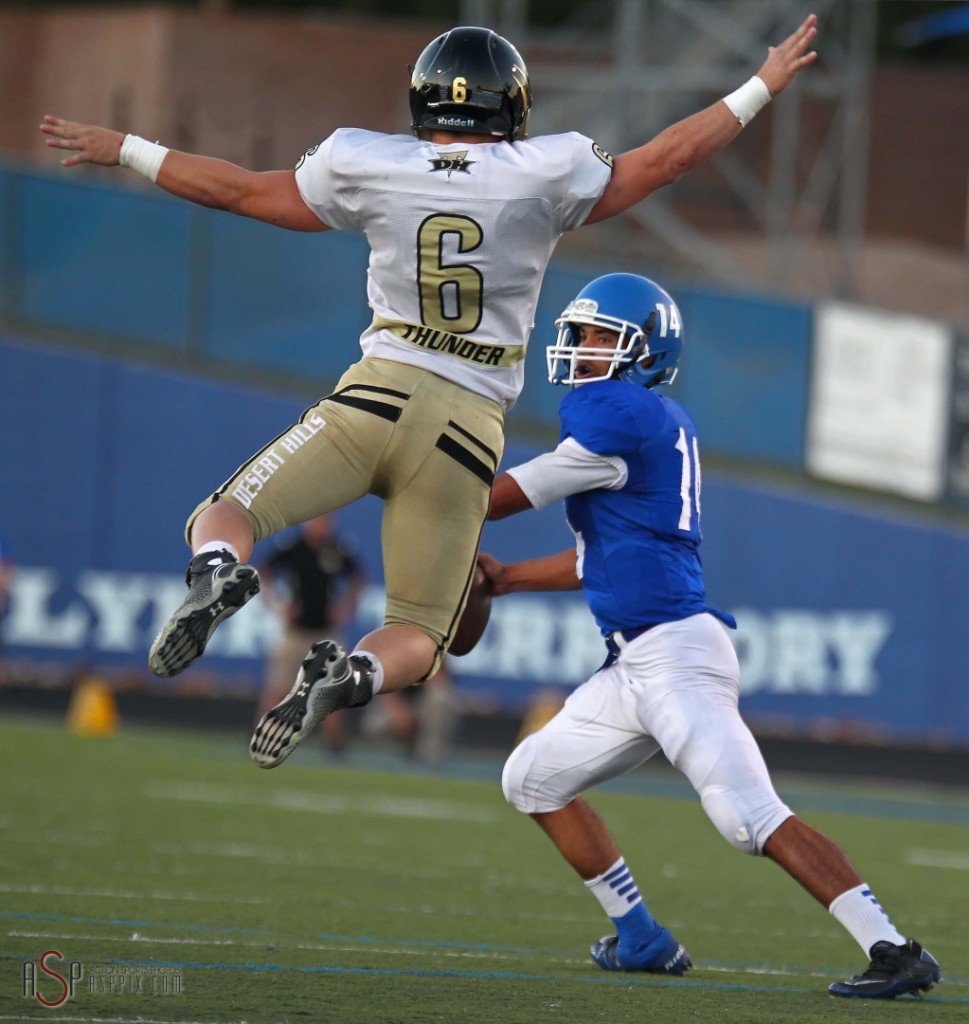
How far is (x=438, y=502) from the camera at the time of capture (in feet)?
17.7

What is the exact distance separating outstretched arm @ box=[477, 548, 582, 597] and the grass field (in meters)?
1.12

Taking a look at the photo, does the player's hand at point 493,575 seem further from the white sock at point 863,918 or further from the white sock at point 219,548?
the white sock at point 863,918

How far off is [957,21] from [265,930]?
18623 millimetres

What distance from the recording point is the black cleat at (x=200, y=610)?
4.92m

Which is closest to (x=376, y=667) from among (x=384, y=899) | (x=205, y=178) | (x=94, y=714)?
(x=205, y=178)

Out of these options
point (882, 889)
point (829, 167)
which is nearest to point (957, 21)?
point (829, 167)

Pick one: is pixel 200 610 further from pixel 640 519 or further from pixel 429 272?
pixel 640 519

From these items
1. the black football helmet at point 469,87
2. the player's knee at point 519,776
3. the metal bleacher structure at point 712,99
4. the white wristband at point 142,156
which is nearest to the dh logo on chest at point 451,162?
the black football helmet at point 469,87

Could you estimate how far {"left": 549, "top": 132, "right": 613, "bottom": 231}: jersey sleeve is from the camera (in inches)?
212

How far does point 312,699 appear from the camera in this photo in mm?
5082

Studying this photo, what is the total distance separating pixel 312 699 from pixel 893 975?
1.83 meters

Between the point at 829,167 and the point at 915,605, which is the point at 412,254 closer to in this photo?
the point at 915,605

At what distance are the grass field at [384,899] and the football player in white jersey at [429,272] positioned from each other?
2.90ft

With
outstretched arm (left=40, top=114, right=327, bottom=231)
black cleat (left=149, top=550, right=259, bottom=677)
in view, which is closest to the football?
black cleat (left=149, top=550, right=259, bottom=677)
